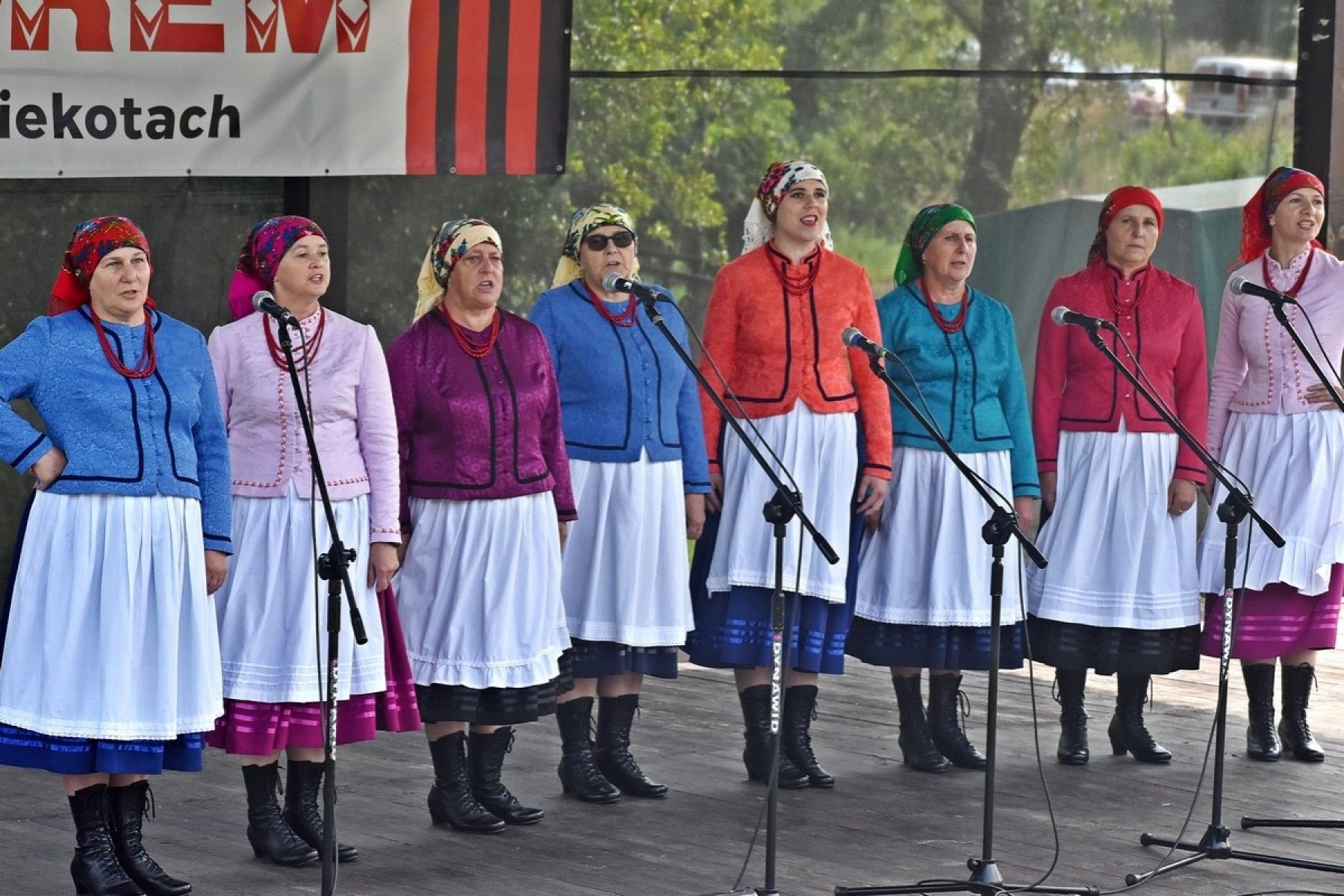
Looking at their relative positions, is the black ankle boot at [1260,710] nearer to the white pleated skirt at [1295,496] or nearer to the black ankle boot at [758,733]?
the white pleated skirt at [1295,496]

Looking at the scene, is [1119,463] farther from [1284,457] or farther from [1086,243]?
[1086,243]

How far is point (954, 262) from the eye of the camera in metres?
6.48

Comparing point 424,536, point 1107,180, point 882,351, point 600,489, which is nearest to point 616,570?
point 600,489

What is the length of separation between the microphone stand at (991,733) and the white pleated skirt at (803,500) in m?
1.15

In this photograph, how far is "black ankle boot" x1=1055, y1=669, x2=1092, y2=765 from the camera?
22.5 ft

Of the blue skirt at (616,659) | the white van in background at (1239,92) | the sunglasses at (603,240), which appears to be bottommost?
the blue skirt at (616,659)

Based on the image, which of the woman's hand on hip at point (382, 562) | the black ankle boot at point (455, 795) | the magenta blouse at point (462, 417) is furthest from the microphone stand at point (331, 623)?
the black ankle boot at point (455, 795)

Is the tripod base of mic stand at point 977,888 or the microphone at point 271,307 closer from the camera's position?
the microphone at point 271,307

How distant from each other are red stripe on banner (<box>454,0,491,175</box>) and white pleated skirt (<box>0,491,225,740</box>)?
8.42ft

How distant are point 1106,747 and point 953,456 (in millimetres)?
2668

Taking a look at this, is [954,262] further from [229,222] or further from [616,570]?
[229,222]

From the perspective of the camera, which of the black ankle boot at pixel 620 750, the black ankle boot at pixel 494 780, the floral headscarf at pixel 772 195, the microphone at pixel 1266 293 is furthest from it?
the floral headscarf at pixel 772 195

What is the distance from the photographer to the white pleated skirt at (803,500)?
6289 millimetres

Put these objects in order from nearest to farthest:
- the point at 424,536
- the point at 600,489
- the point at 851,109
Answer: the point at 424,536
the point at 600,489
the point at 851,109
